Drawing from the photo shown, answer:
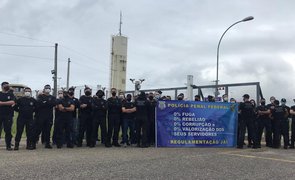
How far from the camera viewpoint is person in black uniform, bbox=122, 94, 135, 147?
521 inches

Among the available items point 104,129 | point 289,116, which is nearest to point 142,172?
point 104,129

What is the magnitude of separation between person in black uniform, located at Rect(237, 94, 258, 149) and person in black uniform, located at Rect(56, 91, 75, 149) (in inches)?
233

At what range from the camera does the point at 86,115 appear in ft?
42.3

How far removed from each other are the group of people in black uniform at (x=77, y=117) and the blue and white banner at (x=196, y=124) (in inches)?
17.9

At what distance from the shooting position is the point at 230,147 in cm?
1391

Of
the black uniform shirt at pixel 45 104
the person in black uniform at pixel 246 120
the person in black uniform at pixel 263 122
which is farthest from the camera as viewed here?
the person in black uniform at pixel 263 122

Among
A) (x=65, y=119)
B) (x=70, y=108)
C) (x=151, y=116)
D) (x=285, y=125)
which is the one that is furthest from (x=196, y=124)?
(x=65, y=119)

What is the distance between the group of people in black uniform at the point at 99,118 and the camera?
11.6 m

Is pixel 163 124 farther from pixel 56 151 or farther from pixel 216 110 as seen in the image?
pixel 56 151

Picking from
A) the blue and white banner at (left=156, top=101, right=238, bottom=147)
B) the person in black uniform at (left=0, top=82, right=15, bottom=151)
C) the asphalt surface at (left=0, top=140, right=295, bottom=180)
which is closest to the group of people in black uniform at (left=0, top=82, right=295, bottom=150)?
the person in black uniform at (left=0, top=82, right=15, bottom=151)

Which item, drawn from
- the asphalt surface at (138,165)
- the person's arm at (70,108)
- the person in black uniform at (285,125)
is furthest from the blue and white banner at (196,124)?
the person's arm at (70,108)

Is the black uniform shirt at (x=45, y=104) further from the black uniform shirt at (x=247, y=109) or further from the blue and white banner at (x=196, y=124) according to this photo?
the black uniform shirt at (x=247, y=109)

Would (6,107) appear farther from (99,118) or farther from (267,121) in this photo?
(267,121)

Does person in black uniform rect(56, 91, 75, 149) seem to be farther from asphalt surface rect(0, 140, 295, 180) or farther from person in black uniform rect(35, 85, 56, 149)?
asphalt surface rect(0, 140, 295, 180)
